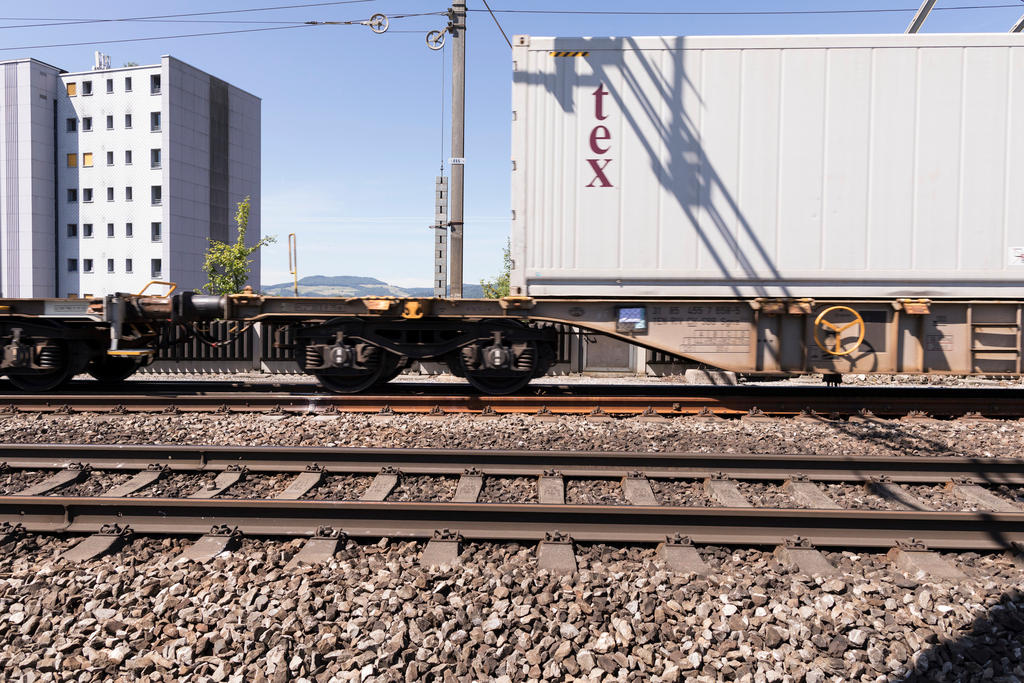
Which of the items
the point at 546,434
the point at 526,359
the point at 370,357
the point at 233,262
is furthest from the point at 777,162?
the point at 233,262

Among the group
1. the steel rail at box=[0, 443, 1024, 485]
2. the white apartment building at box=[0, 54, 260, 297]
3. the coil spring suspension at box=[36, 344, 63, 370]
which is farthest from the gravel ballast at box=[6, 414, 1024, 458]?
the white apartment building at box=[0, 54, 260, 297]

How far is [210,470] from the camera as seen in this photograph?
17.7ft

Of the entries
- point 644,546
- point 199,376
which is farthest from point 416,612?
point 199,376

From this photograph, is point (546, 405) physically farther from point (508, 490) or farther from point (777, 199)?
point (777, 199)

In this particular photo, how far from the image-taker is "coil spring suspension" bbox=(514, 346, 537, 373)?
8.24 metres

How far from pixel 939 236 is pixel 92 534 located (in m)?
9.36

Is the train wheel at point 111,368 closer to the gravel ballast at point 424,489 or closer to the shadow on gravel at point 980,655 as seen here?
the gravel ballast at point 424,489

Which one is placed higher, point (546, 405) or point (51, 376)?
point (51, 376)

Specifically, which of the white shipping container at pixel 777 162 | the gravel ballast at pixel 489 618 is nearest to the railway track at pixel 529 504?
the gravel ballast at pixel 489 618

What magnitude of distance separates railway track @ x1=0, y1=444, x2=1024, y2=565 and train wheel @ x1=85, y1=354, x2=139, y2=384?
14.8 feet

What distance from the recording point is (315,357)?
8.40 m

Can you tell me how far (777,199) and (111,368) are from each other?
10406 mm

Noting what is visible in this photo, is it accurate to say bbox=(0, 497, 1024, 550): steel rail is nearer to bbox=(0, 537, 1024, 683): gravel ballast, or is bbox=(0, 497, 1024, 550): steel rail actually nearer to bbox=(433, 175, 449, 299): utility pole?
bbox=(0, 537, 1024, 683): gravel ballast

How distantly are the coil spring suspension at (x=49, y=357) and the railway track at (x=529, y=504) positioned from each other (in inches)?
143
